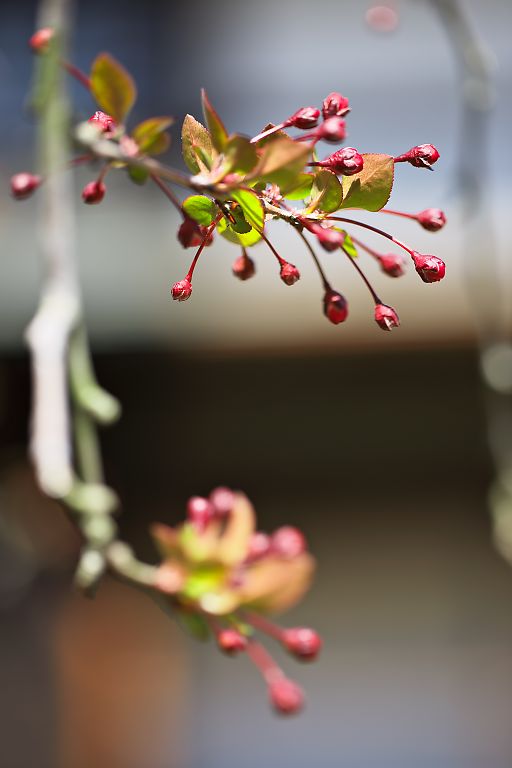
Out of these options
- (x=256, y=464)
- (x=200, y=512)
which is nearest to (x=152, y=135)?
(x=200, y=512)

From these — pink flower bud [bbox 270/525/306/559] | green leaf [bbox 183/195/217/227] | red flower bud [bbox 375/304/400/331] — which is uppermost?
green leaf [bbox 183/195/217/227]

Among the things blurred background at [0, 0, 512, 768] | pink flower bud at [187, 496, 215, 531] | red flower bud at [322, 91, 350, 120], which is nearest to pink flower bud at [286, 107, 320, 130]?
red flower bud at [322, 91, 350, 120]

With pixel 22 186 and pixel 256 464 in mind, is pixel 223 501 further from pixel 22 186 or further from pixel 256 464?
pixel 256 464

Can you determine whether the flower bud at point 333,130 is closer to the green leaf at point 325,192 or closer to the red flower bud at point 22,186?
the green leaf at point 325,192

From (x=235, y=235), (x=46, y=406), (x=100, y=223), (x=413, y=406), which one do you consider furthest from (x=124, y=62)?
(x=235, y=235)

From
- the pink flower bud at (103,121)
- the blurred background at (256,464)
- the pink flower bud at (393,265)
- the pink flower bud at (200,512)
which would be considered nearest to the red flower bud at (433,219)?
the pink flower bud at (393,265)

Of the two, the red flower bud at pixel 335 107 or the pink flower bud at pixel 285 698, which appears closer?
the red flower bud at pixel 335 107

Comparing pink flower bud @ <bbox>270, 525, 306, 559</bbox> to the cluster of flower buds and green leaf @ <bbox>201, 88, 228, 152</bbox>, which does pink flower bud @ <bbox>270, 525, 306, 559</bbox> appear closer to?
the cluster of flower buds
